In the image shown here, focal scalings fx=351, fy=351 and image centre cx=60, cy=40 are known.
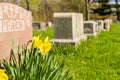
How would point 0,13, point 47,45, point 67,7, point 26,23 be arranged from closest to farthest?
1. point 47,45
2. point 0,13
3. point 26,23
4. point 67,7

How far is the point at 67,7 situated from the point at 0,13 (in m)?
66.4

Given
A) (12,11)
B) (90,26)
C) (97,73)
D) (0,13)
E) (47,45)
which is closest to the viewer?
Answer: (47,45)

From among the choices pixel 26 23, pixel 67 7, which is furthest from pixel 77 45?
pixel 67 7

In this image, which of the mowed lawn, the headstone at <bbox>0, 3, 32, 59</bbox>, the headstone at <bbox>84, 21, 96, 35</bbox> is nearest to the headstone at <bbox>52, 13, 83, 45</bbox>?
the mowed lawn

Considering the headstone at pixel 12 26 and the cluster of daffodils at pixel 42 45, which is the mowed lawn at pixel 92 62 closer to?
the headstone at pixel 12 26

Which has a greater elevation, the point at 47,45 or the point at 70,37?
the point at 47,45

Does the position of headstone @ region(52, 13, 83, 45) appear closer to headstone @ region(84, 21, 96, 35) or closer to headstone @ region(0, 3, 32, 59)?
headstone @ region(0, 3, 32, 59)

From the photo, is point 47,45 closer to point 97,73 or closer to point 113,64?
point 97,73

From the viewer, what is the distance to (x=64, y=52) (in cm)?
1008

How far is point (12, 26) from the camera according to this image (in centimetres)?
542

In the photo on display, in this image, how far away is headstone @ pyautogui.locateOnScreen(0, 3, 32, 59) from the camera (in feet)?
16.5

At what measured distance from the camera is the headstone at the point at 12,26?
5020mm

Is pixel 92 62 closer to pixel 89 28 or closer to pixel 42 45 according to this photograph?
pixel 42 45

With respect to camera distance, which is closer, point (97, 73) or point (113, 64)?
point (97, 73)
